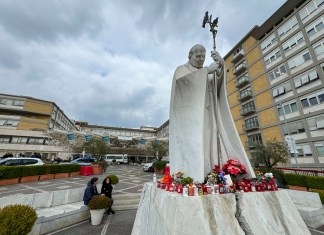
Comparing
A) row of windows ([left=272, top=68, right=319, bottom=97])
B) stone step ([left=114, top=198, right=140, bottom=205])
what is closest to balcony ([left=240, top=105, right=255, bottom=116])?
row of windows ([left=272, top=68, right=319, bottom=97])

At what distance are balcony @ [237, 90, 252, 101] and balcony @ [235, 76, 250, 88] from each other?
1.66 metres

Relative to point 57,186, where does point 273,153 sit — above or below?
Result: above

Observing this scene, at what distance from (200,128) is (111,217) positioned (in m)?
5.70

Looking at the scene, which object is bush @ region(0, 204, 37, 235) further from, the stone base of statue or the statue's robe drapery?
the statue's robe drapery

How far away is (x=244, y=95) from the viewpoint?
106 ft

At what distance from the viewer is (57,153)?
4556cm

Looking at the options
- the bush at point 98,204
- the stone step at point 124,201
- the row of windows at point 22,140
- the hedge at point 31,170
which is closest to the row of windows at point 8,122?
the row of windows at point 22,140

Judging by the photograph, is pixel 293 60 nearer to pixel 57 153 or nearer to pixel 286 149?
pixel 286 149

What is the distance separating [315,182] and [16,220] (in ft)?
53.5

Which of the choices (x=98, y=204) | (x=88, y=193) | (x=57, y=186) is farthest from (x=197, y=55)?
(x=57, y=186)

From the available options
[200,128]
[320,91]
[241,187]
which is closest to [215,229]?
[241,187]

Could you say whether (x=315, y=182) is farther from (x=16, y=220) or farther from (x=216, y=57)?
(x=16, y=220)

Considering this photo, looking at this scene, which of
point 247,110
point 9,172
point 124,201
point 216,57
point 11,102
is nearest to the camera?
point 216,57

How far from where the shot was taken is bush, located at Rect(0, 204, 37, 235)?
3768mm
